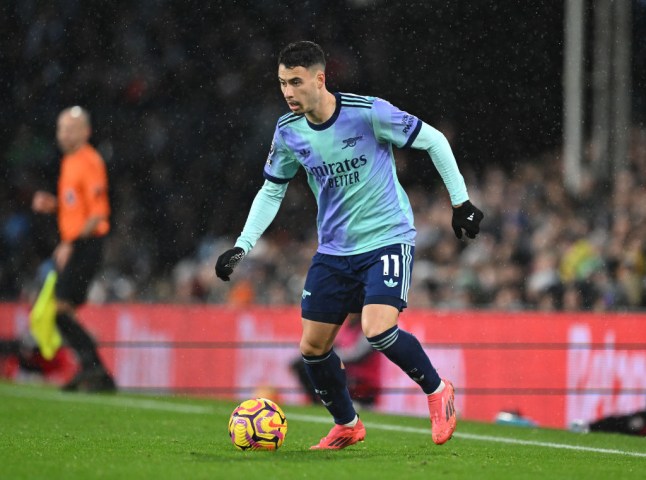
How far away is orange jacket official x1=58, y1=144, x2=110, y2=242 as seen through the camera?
38.0 ft

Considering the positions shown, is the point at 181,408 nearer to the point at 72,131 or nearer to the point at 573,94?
the point at 72,131

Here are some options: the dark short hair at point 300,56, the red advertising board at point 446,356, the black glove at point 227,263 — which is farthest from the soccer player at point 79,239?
the dark short hair at point 300,56

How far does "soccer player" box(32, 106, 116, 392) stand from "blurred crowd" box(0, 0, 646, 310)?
12.7 feet

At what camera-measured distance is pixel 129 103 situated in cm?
1964

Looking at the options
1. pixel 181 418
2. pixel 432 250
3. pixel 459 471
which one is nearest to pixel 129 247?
pixel 432 250

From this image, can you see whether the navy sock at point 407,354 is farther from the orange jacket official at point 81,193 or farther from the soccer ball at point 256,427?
the orange jacket official at point 81,193

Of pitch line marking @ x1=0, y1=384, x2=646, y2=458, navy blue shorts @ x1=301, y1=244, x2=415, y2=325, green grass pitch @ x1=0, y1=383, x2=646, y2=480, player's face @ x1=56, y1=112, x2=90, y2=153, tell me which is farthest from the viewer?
player's face @ x1=56, y1=112, x2=90, y2=153

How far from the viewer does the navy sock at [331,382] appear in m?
6.96

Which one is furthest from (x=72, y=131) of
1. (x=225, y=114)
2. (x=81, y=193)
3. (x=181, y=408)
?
(x=225, y=114)

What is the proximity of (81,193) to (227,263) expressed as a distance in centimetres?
519

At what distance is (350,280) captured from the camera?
269 inches

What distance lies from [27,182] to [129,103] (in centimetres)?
190

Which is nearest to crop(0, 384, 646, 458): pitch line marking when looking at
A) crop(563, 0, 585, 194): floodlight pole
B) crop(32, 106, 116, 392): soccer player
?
crop(32, 106, 116, 392): soccer player

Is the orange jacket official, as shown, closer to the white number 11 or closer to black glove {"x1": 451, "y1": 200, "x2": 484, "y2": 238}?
the white number 11
